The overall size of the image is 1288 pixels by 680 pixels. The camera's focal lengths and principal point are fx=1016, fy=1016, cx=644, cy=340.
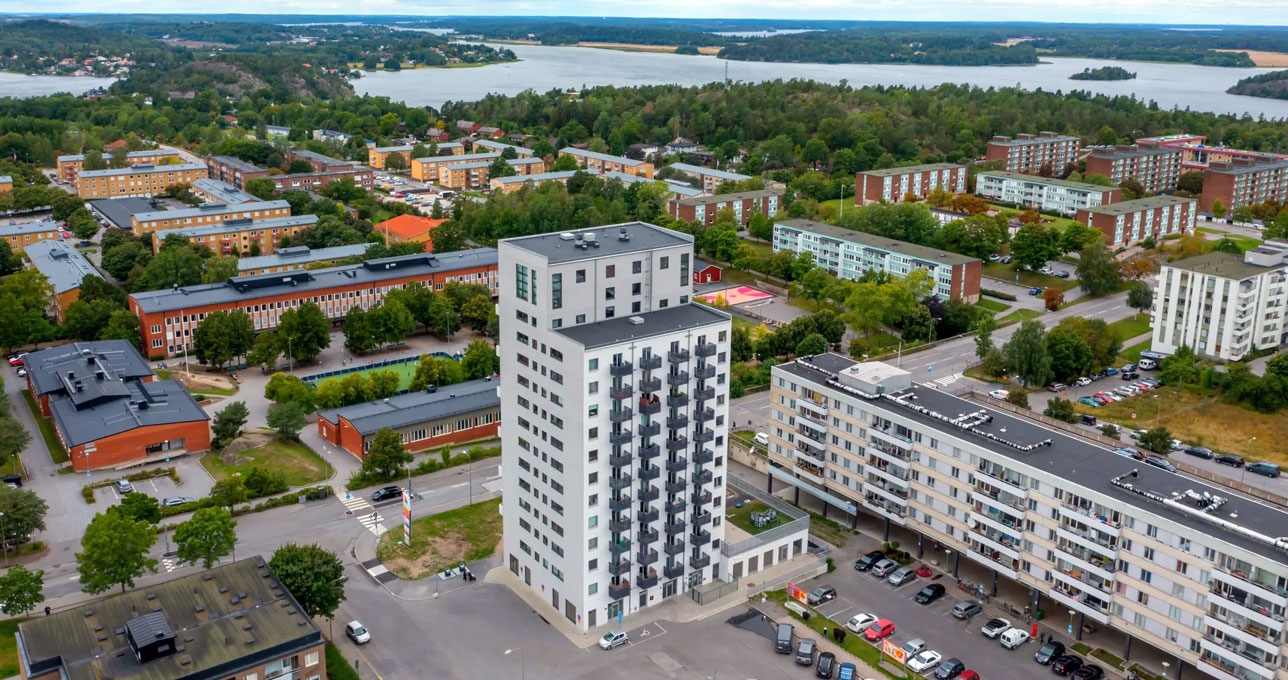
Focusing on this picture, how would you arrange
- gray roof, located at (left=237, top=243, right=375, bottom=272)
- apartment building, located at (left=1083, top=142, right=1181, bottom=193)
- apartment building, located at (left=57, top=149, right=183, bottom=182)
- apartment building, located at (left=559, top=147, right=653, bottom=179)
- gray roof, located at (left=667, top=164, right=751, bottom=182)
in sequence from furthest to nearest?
apartment building, located at (left=559, top=147, right=653, bottom=179) < apartment building, located at (left=57, top=149, right=183, bottom=182) < gray roof, located at (left=667, top=164, right=751, bottom=182) < apartment building, located at (left=1083, top=142, right=1181, bottom=193) < gray roof, located at (left=237, top=243, right=375, bottom=272)

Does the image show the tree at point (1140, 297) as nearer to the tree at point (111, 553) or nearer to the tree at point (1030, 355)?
the tree at point (1030, 355)

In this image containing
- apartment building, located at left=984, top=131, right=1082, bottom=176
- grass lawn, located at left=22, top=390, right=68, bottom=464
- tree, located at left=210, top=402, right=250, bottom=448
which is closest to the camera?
grass lawn, located at left=22, top=390, right=68, bottom=464

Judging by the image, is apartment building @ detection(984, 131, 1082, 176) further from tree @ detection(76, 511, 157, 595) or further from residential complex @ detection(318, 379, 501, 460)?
tree @ detection(76, 511, 157, 595)

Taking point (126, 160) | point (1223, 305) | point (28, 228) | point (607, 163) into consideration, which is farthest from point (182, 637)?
point (607, 163)

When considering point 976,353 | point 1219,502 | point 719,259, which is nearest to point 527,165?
point 719,259

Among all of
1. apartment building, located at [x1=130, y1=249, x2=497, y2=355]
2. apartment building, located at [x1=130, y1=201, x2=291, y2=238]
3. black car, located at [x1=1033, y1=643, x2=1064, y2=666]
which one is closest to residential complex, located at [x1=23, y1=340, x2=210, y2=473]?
apartment building, located at [x1=130, y1=249, x2=497, y2=355]

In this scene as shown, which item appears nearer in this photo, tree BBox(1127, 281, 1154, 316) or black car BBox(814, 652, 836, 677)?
black car BBox(814, 652, 836, 677)
